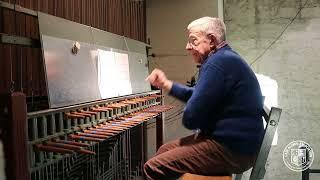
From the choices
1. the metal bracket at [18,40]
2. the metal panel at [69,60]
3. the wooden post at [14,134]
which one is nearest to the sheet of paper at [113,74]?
the metal panel at [69,60]

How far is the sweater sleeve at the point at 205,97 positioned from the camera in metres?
1.65

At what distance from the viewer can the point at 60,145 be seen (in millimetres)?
1558

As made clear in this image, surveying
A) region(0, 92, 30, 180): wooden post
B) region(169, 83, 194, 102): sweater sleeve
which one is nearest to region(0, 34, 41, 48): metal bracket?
region(0, 92, 30, 180): wooden post

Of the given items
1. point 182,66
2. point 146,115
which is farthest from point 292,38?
point 146,115

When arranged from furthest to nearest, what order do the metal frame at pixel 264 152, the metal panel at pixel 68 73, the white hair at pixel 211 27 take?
the white hair at pixel 211 27 → the metal panel at pixel 68 73 → the metal frame at pixel 264 152

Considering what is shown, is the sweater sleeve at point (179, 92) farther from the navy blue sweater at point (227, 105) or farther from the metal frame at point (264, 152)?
the metal frame at point (264, 152)

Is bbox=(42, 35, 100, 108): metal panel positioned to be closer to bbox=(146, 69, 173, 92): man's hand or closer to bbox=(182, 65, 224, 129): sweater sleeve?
bbox=(146, 69, 173, 92): man's hand

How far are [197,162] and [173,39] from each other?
8.64 feet

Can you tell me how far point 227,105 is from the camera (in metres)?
1.75

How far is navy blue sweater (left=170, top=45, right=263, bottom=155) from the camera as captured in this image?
1.67 meters

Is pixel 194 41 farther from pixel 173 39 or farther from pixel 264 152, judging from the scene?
pixel 173 39

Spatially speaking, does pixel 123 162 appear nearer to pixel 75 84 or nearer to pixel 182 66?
pixel 75 84

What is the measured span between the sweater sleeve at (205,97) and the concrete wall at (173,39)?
243 cm

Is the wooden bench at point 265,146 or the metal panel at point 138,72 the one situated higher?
the metal panel at point 138,72
